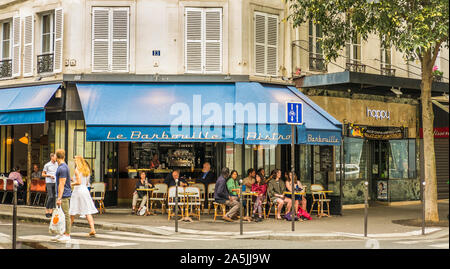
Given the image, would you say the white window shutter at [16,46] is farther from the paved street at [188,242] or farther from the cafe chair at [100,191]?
the paved street at [188,242]

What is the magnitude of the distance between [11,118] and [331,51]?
31.8 feet

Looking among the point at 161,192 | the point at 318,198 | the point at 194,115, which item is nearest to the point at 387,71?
the point at 318,198

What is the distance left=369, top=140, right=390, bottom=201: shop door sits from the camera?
2216 centimetres

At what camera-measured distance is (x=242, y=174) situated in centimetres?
1769

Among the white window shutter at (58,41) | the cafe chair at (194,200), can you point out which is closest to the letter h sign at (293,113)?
the cafe chair at (194,200)

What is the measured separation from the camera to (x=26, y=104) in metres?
17.4

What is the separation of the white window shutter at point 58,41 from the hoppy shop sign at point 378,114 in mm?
10776

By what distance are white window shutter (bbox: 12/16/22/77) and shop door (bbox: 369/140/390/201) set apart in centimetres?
1297

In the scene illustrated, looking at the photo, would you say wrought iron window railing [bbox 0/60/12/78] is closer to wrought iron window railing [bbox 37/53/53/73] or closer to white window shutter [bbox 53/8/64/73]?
wrought iron window railing [bbox 37/53/53/73]

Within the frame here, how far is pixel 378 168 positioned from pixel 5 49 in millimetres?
14322

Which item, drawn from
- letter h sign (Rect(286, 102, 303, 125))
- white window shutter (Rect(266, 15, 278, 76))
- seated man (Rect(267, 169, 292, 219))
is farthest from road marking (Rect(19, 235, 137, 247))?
white window shutter (Rect(266, 15, 278, 76))

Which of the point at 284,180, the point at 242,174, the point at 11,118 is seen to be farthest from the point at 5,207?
→ the point at 284,180

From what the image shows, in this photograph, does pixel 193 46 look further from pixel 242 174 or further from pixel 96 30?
pixel 242 174

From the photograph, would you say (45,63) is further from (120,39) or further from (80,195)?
(80,195)
